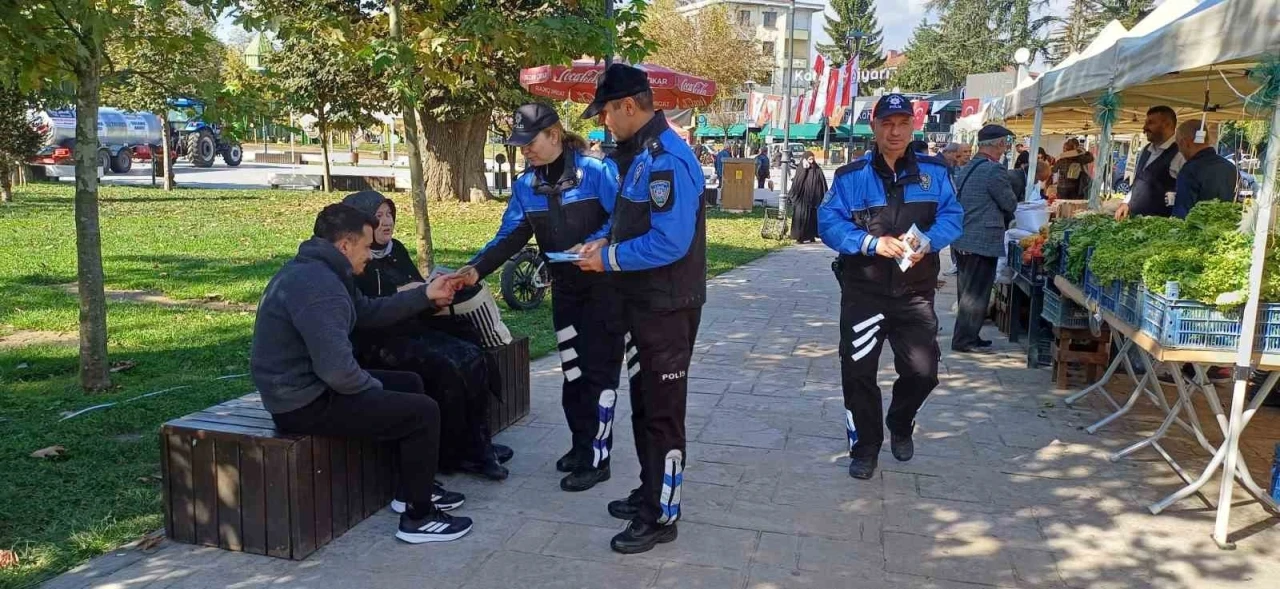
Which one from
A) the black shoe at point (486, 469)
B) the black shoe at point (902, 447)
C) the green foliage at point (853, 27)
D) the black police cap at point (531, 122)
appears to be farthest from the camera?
the green foliage at point (853, 27)

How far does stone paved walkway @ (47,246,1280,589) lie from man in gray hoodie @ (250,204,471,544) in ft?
0.84

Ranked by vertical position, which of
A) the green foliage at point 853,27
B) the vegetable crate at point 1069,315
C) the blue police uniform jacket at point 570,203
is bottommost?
the vegetable crate at point 1069,315

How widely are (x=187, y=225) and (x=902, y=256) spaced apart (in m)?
14.1

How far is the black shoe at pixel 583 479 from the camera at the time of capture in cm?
445

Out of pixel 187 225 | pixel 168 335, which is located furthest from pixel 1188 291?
pixel 187 225

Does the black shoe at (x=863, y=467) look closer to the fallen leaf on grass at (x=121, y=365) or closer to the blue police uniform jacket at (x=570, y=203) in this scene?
the blue police uniform jacket at (x=570, y=203)

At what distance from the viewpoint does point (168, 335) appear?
24.7ft

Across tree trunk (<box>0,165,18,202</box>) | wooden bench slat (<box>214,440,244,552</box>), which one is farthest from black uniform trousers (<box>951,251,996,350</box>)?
tree trunk (<box>0,165,18,202</box>)

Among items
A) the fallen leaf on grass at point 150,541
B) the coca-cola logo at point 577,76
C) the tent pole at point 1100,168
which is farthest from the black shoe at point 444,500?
the coca-cola logo at point 577,76

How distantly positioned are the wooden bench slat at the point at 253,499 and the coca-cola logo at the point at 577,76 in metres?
10.3

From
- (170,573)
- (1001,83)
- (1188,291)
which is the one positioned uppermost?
(1001,83)

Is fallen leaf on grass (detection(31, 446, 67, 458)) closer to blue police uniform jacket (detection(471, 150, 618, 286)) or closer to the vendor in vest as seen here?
blue police uniform jacket (detection(471, 150, 618, 286))

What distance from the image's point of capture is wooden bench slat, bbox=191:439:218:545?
3670 millimetres

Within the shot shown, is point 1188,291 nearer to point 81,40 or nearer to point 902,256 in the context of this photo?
point 902,256
